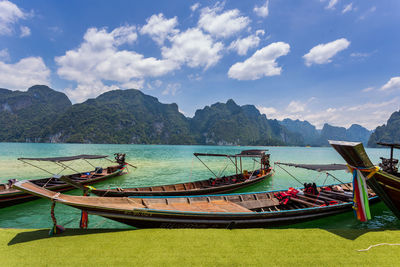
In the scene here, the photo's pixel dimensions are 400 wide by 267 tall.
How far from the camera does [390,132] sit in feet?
485

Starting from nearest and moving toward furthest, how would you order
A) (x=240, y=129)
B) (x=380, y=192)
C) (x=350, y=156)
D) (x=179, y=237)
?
(x=179, y=237), (x=350, y=156), (x=380, y=192), (x=240, y=129)

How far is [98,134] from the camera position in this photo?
462 ft

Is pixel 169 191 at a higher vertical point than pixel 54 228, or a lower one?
lower

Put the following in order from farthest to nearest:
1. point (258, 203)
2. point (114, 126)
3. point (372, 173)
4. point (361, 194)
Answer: point (114, 126), point (258, 203), point (361, 194), point (372, 173)

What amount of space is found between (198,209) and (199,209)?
38 mm

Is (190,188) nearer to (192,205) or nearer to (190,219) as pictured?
(192,205)

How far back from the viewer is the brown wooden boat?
536 cm

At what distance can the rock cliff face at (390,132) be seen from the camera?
144m

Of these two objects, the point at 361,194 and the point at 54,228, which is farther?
the point at 361,194

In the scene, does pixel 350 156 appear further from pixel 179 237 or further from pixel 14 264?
pixel 14 264

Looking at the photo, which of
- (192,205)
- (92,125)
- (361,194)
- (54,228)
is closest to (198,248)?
(192,205)

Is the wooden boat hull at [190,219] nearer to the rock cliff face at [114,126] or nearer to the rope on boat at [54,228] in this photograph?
the rope on boat at [54,228]

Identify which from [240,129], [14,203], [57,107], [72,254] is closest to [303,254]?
[72,254]

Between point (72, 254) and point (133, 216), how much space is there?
1660 mm
